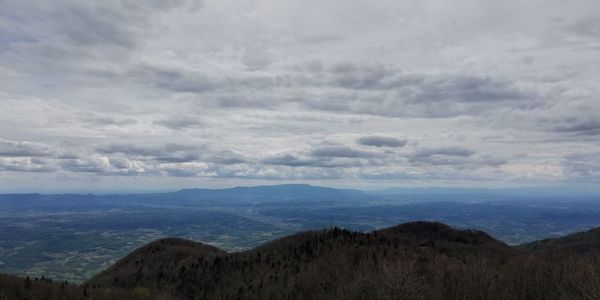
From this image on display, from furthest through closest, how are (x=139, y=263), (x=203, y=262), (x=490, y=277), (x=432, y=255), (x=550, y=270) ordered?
(x=139, y=263), (x=203, y=262), (x=432, y=255), (x=550, y=270), (x=490, y=277)

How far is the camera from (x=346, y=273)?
2439 cm

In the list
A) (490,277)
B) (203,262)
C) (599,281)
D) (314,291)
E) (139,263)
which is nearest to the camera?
(599,281)

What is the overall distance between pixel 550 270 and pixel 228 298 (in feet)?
61.3

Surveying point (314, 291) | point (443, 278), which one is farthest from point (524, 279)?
point (314, 291)

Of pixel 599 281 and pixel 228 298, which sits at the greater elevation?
pixel 599 281

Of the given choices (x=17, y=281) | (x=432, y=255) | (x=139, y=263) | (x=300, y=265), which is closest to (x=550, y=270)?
(x=432, y=255)

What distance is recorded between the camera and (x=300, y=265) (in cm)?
3253

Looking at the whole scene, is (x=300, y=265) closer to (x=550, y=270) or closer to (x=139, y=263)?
(x=550, y=270)

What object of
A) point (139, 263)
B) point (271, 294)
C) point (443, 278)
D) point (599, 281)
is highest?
point (599, 281)

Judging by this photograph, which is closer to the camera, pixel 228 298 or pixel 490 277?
pixel 490 277

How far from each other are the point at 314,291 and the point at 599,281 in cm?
1385

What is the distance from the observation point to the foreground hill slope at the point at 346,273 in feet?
59.3

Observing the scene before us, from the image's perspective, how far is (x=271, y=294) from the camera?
25219 mm

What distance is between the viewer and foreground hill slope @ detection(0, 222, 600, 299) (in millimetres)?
18078
